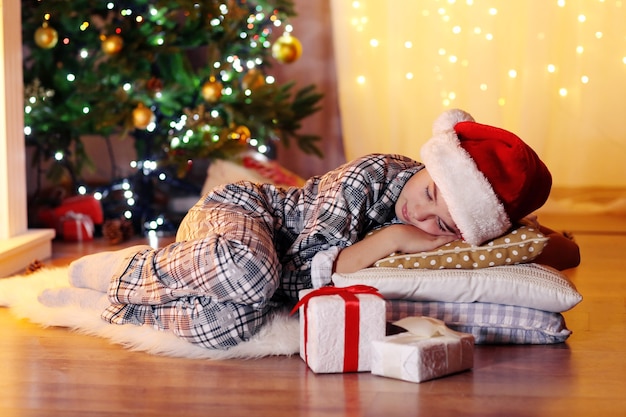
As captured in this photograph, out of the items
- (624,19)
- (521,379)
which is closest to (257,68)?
(624,19)

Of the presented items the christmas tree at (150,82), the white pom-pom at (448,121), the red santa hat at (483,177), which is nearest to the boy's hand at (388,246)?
the red santa hat at (483,177)

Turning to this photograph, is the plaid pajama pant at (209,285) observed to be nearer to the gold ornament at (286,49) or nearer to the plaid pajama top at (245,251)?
the plaid pajama top at (245,251)

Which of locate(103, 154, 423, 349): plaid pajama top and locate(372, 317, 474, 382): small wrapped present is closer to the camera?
locate(372, 317, 474, 382): small wrapped present

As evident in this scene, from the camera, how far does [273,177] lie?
4.30m

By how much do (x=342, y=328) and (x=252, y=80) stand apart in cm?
236

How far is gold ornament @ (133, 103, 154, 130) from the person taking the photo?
3.75 metres

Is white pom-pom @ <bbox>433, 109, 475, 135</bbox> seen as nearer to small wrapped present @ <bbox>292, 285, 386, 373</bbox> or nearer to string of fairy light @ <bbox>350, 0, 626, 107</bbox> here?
small wrapped present @ <bbox>292, 285, 386, 373</bbox>

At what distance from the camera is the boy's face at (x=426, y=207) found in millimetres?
2131

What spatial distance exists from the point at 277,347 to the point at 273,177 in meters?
2.31

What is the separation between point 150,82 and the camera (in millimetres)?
3871

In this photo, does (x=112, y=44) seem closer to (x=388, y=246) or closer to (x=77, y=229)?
(x=77, y=229)

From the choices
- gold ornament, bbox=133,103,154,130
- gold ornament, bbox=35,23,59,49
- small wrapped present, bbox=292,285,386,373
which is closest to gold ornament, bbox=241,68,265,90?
gold ornament, bbox=133,103,154,130

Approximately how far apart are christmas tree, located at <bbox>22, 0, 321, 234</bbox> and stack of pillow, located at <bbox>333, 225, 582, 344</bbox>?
189cm

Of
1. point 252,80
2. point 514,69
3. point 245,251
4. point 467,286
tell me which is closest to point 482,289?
point 467,286
